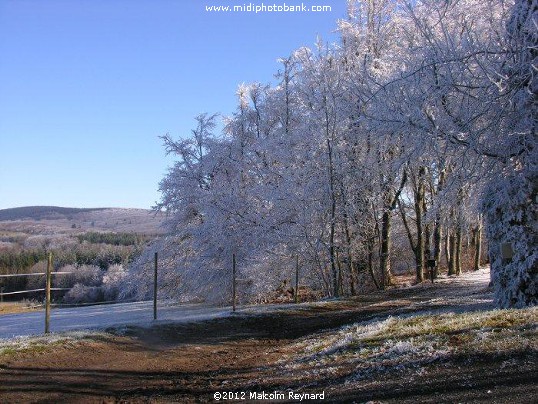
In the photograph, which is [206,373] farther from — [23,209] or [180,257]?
[23,209]

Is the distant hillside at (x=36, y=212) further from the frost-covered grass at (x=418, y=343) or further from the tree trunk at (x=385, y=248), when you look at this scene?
the frost-covered grass at (x=418, y=343)

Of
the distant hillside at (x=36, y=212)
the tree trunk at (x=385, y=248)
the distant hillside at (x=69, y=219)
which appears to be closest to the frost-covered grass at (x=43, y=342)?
the tree trunk at (x=385, y=248)

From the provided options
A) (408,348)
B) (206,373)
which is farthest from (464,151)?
(206,373)

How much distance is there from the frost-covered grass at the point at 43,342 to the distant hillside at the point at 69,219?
14331cm

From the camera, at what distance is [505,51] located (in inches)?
407

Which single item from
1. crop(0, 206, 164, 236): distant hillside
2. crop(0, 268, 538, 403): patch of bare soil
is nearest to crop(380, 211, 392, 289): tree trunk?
crop(0, 268, 538, 403): patch of bare soil

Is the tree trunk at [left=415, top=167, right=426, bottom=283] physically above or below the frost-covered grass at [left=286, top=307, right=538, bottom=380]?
above

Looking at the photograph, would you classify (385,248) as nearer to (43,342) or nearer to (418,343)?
(418,343)

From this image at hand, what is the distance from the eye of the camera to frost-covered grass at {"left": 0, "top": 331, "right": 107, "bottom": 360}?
30.7 feet

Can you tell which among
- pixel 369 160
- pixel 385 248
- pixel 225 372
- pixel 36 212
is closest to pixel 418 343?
pixel 225 372

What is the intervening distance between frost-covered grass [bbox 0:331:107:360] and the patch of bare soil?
4.4 inches

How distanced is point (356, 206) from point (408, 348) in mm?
14398

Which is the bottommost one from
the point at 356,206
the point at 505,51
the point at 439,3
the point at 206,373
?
the point at 206,373

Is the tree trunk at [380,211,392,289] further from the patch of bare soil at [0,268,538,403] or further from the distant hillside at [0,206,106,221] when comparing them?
the distant hillside at [0,206,106,221]
